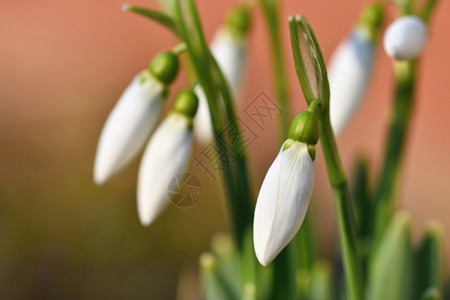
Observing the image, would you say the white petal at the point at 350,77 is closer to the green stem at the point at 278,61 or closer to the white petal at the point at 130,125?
the green stem at the point at 278,61

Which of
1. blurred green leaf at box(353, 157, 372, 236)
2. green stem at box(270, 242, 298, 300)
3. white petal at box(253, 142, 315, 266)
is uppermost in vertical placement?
white petal at box(253, 142, 315, 266)

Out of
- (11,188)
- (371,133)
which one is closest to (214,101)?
(11,188)

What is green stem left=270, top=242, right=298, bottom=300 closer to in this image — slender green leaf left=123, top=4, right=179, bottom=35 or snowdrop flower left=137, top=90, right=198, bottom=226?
snowdrop flower left=137, top=90, right=198, bottom=226

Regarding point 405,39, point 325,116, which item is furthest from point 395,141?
point 325,116

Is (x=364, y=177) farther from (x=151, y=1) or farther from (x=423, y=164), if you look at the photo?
(x=151, y=1)

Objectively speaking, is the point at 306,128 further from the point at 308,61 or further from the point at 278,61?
the point at 278,61

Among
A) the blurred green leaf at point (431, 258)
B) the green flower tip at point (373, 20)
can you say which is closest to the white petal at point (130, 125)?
the green flower tip at point (373, 20)

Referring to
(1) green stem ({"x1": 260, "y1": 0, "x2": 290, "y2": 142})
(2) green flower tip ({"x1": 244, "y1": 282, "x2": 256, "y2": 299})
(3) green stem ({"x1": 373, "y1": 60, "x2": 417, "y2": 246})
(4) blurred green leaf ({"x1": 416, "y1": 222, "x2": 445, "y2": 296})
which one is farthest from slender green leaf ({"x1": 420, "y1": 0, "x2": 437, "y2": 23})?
(2) green flower tip ({"x1": 244, "y1": 282, "x2": 256, "y2": 299})
